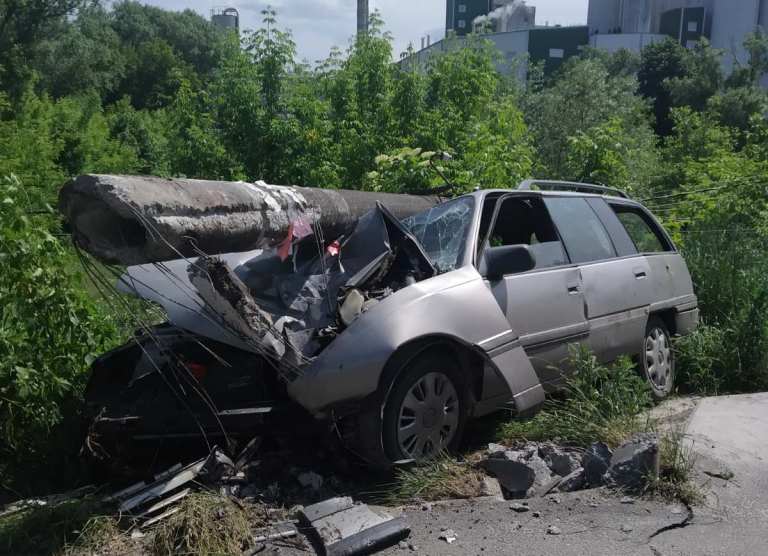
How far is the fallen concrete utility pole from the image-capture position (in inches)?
156

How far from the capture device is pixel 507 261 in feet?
17.0

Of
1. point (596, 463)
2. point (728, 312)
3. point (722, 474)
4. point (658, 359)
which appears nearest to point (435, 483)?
point (596, 463)

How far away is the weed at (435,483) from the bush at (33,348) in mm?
2187

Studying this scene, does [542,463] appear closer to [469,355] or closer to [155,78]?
[469,355]

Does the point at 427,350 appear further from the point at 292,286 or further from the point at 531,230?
the point at 531,230

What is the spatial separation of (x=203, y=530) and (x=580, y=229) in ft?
12.9

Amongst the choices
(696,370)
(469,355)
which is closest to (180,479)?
(469,355)

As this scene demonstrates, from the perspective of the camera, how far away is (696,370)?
7227 millimetres

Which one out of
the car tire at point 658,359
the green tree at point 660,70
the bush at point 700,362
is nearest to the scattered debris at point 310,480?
the car tire at point 658,359

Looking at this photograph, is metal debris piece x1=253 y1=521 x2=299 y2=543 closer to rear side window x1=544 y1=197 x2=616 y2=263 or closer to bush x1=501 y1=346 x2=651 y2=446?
bush x1=501 y1=346 x2=651 y2=446

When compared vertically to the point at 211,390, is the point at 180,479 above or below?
below

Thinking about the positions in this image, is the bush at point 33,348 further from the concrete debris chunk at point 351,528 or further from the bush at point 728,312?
the bush at point 728,312

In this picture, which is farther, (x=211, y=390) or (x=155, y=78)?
(x=155, y=78)

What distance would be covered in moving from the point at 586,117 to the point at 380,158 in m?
18.0
